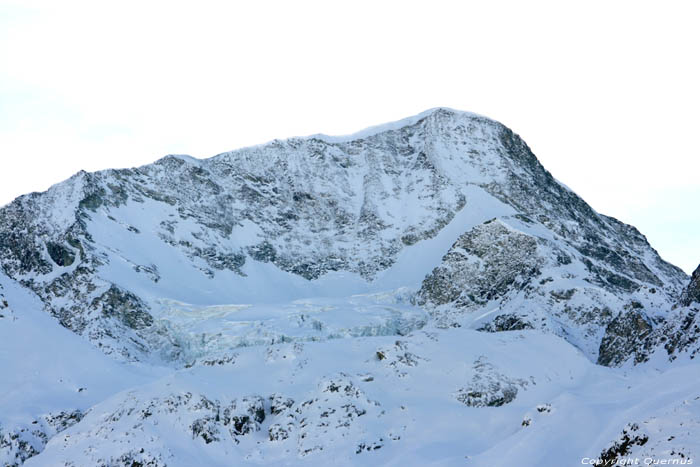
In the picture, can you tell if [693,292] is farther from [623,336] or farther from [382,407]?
[382,407]

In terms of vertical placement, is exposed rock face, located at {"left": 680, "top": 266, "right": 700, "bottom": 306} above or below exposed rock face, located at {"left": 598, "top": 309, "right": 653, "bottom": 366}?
above

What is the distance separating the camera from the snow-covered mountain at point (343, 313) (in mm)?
30578

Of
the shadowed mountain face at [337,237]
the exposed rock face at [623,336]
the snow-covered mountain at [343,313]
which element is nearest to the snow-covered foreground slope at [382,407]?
the snow-covered mountain at [343,313]

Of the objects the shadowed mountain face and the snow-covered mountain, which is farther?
the shadowed mountain face

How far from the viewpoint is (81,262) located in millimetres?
88125

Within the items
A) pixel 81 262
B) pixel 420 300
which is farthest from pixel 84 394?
pixel 420 300

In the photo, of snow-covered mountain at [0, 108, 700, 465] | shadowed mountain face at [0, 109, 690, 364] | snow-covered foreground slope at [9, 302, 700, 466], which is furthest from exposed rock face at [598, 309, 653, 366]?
shadowed mountain face at [0, 109, 690, 364]

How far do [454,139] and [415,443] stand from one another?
332 ft

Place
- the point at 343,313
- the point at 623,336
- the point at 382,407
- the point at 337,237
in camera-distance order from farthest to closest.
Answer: the point at 337,237, the point at 343,313, the point at 623,336, the point at 382,407

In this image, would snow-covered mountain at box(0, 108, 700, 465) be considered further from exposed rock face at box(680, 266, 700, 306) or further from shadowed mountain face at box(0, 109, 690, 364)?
shadowed mountain face at box(0, 109, 690, 364)

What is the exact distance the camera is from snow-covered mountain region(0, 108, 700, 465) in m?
30.6

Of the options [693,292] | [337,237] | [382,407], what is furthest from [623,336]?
[337,237]

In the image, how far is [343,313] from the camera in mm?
85875

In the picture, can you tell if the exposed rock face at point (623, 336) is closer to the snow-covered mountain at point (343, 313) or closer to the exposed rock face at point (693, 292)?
the snow-covered mountain at point (343, 313)
